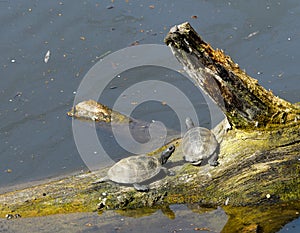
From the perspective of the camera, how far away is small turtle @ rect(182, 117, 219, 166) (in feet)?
19.0

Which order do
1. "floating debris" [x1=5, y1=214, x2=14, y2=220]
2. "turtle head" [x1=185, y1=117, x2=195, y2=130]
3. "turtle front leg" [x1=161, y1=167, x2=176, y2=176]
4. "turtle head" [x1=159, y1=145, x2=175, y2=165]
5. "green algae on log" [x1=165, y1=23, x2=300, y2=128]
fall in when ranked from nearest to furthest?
"green algae on log" [x1=165, y1=23, x2=300, y2=128], "floating debris" [x1=5, y1=214, x2=14, y2=220], "turtle front leg" [x1=161, y1=167, x2=176, y2=176], "turtle head" [x1=159, y1=145, x2=175, y2=165], "turtle head" [x1=185, y1=117, x2=195, y2=130]

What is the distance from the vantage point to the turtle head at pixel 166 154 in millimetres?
6070

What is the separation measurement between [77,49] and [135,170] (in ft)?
11.5

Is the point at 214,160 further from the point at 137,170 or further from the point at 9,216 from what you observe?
the point at 9,216

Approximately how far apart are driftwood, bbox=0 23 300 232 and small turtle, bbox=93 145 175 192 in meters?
0.08

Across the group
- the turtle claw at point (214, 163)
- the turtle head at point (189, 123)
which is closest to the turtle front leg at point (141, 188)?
the turtle claw at point (214, 163)

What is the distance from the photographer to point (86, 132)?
767cm

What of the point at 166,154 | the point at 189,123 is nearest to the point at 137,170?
the point at 166,154

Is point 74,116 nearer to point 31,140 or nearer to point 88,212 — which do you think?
point 31,140

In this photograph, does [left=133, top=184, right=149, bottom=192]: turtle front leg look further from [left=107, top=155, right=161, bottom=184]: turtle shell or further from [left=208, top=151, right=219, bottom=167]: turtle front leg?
[left=208, top=151, right=219, bottom=167]: turtle front leg

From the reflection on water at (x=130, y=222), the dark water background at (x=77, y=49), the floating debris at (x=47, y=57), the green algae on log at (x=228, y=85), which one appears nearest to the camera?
the green algae on log at (x=228, y=85)

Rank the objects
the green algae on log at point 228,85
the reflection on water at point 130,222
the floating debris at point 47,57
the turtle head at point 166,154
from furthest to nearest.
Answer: the floating debris at point 47,57 → the turtle head at point 166,154 → the reflection on water at point 130,222 → the green algae on log at point 228,85

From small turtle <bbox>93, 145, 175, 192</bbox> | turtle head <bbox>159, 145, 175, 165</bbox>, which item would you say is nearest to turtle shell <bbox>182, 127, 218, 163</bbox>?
turtle head <bbox>159, 145, 175, 165</bbox>

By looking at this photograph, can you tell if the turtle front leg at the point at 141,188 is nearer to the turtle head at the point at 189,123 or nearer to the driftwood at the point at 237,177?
the driftwood at the point at 237,177
